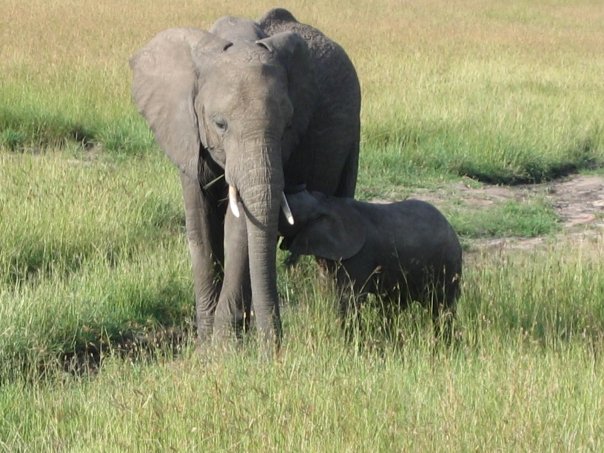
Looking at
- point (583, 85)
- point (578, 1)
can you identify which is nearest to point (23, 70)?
point (583, 85)

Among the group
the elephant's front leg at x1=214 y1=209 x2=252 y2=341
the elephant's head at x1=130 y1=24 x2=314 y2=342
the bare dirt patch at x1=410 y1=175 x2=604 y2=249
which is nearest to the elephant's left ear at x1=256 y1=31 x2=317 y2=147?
the elephant's head at x1=130 y1=24 x2=314 y2=342

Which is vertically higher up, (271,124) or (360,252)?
(271,124)

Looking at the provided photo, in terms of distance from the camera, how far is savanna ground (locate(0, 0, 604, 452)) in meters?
4.66

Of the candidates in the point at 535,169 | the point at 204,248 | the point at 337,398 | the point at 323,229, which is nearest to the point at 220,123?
the point at 323,229

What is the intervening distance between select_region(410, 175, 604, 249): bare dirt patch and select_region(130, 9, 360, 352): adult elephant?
9.22ft

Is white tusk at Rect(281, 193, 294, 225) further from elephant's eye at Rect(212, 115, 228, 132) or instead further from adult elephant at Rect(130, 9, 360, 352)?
elephant's eye at Rect(212, 115, 228, 132)

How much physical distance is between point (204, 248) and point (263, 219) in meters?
1.05

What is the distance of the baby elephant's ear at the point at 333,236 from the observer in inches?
243

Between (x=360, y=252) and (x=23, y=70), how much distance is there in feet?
27.0

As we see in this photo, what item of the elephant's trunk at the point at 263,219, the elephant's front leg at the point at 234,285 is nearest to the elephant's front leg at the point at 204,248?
the elephant's front leg at the point at 234,285

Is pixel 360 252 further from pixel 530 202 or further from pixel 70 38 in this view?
pixel 70 38

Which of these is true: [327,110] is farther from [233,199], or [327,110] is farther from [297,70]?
[233,199]

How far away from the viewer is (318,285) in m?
6.73

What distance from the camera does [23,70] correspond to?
1361cm
